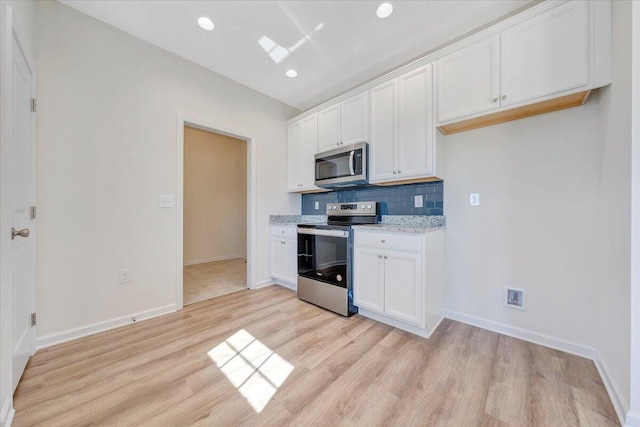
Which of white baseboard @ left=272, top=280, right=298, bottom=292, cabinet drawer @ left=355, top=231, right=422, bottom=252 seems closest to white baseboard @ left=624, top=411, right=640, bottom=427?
cabinet drawer @ left=355, top=231, right=422, bottom=252

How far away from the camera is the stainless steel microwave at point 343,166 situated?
2564 millimetres

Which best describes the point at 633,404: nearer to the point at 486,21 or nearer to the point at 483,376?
the point at 483,376

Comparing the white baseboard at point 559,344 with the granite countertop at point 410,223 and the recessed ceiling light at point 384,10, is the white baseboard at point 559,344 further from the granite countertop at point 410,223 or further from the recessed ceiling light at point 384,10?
the recessed ceiling light at point 384,10

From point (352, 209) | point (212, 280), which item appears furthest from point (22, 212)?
point (352, 209)

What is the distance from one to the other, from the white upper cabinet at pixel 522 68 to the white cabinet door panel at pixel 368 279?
4.52 feet

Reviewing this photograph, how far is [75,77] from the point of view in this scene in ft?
6.42

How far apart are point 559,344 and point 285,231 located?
277 centimetres

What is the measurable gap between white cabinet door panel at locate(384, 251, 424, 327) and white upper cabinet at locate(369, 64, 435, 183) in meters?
0.81

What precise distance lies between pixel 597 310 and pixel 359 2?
Answer: 9.39ft

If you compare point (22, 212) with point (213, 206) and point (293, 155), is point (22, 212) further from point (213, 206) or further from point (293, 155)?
point (213, 206)

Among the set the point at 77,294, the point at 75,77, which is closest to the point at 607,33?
the point at 75,77

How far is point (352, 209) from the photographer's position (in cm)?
295

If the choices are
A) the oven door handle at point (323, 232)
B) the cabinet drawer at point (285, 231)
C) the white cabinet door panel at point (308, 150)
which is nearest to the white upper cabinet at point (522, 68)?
the oven door handle at point (323, 232)

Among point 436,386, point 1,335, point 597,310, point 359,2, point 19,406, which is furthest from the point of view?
point 359,2
